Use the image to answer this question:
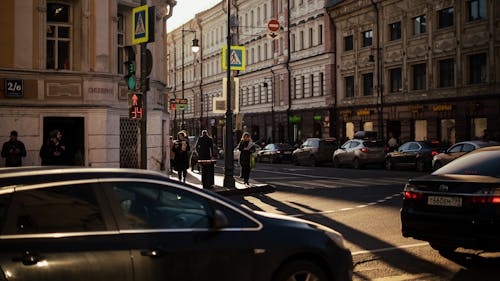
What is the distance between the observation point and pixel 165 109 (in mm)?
26266

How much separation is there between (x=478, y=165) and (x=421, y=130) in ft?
104

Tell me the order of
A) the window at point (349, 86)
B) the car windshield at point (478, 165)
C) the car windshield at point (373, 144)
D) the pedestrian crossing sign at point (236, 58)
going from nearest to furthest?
the car windshield at point (478, 165) → the pedestrian crossing sign at point (236, 58) → the car windshield at point (373, 144) → the window at point (349, 86)

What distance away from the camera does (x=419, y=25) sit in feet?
128

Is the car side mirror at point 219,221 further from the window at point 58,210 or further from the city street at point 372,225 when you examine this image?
the city street at point 372,225

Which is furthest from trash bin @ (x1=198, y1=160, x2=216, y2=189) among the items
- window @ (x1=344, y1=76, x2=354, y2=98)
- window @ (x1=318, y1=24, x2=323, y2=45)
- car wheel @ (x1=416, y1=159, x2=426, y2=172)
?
window @ (x1=318, y1=24, x2=323, y2=45)

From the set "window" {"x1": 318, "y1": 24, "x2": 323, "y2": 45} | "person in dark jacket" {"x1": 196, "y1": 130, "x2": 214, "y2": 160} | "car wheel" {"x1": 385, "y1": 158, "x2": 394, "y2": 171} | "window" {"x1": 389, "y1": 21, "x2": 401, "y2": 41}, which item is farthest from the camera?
"window" {"x1": 318, "y1": 24, "x2": 323, "y2": 45}

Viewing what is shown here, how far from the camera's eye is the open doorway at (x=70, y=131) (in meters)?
19.8

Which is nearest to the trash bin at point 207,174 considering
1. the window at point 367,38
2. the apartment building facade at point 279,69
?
the apartment building facade at point 279,69

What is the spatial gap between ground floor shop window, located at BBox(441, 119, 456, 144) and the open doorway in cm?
2317

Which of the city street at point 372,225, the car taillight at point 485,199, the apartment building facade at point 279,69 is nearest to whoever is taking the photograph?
the car taillight at point 485,199

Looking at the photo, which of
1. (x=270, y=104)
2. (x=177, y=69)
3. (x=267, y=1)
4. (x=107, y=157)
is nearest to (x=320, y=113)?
(x=270, y=104)

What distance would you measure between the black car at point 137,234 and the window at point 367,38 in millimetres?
40190

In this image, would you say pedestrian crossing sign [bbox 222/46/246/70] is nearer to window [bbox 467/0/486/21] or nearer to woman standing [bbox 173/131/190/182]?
woman standing [bbox 173/131/190/182]

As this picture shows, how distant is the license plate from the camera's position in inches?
284
